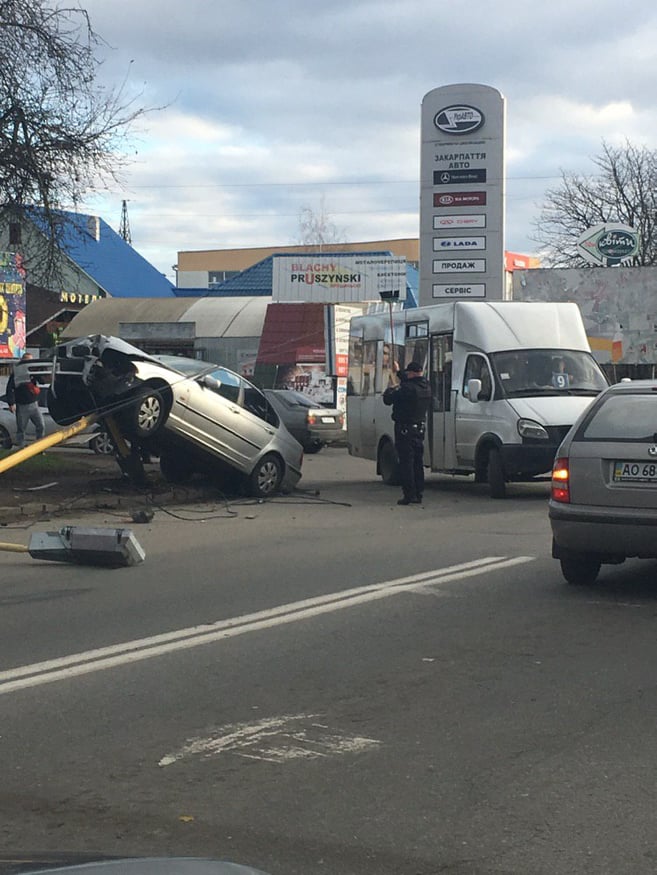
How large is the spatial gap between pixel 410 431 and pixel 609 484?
717 centimetres

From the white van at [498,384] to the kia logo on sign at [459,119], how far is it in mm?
15565

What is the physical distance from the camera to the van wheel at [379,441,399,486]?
19.5m

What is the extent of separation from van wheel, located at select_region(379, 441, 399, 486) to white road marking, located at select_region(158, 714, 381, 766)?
13684mm

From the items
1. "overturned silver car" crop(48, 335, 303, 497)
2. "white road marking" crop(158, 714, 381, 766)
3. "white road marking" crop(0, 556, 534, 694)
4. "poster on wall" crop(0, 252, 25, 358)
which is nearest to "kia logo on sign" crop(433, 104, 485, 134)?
"poster on wall" crop(0, 252, 25, 358)

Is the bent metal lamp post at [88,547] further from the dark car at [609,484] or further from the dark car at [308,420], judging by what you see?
the dark car at [308,420]

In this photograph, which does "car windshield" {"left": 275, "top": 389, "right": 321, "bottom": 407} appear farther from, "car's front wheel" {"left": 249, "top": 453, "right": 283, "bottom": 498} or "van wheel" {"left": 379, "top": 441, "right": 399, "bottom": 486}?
"car's front wheel" {"left": 249, "top": 453, "right": 283, "bottom": 498}

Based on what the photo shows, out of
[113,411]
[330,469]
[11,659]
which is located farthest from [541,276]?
[11,659]

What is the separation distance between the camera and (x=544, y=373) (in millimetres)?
17750

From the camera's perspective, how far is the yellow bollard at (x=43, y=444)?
1227 centimetres

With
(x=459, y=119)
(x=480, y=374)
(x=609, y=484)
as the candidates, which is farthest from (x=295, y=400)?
(x=609, y=484)

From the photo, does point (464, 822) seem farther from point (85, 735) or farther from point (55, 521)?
point (55, 521)

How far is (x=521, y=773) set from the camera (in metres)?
5.05

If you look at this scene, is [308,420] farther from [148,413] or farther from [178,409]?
[148,413]

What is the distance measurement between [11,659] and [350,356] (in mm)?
15562
